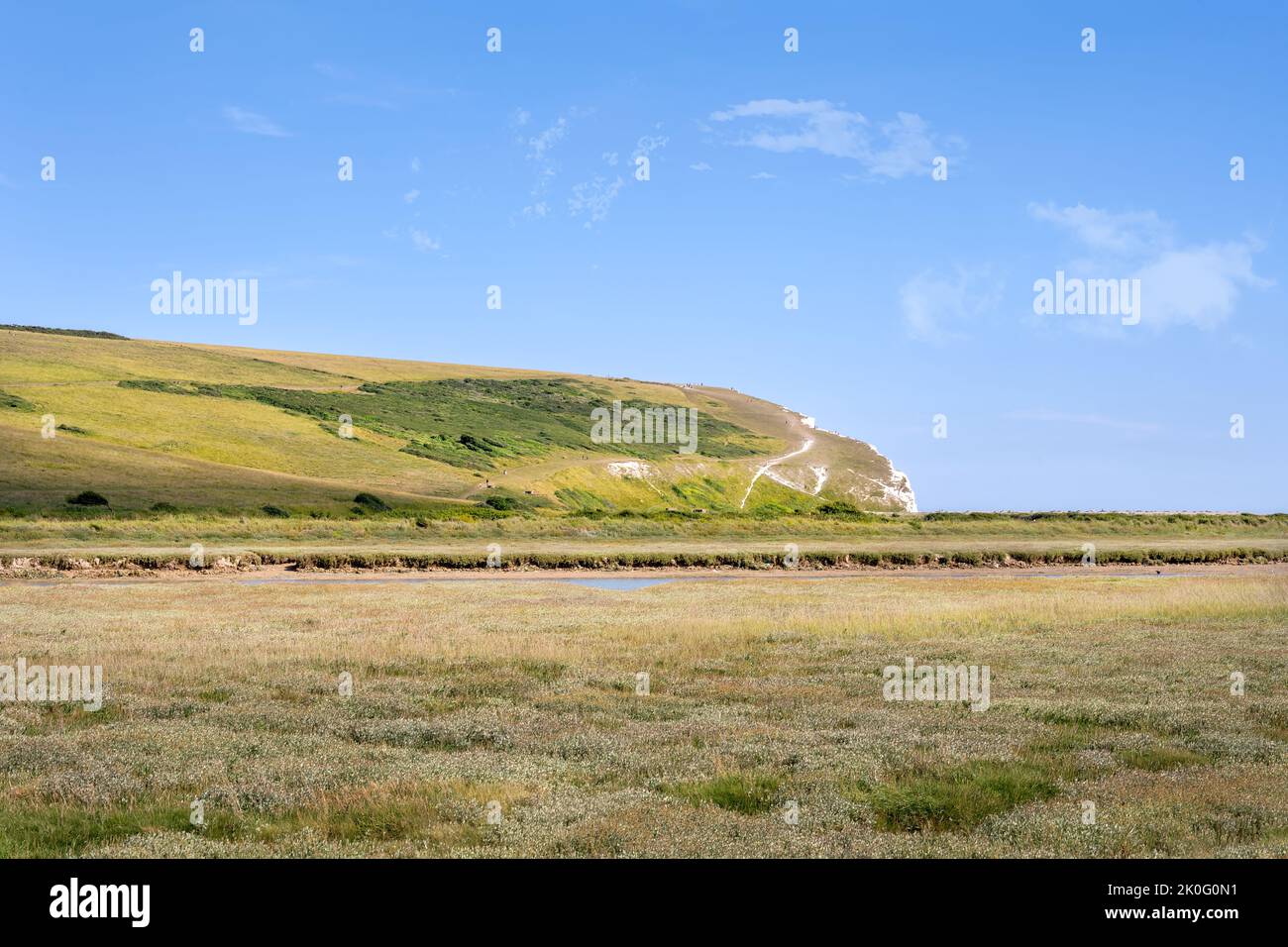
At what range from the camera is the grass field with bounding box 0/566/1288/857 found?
396 inches

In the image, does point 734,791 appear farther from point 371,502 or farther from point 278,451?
point 278,451

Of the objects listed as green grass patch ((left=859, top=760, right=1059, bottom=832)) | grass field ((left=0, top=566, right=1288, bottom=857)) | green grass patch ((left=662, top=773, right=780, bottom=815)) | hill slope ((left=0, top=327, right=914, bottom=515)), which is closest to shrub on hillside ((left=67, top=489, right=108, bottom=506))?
hill slope ((left=0, top=327, right=914, bottom=515))

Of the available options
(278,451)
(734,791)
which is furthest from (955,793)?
(278,451)

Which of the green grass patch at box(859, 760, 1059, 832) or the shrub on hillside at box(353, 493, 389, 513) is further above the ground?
the shrub on hillside at box(353, 493, 389, 513)

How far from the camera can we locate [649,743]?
14.3m

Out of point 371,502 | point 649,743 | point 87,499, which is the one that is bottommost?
point 649,743

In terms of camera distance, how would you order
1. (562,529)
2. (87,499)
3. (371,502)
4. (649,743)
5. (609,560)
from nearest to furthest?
1. (649,743)
2. (609,560)
3. (87,499)
4. (562,529)
5. (371,502)

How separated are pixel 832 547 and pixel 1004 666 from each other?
164 feet

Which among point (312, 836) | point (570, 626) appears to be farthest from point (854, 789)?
point (570, 626)

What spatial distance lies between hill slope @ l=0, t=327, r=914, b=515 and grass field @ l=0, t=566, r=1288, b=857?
66.4 meters

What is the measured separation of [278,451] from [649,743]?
11752 cm

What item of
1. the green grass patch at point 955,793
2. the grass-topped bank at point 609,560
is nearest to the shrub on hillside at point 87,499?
the grass-topped bank at point 609,560

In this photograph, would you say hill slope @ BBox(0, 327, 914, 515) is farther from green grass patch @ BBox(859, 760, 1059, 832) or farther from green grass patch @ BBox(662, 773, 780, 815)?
green grass patch @ BBox(859, 760, 1059, 832)

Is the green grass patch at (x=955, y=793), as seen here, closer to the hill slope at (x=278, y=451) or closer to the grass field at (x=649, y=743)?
the grass field at (x=649, y=743)
